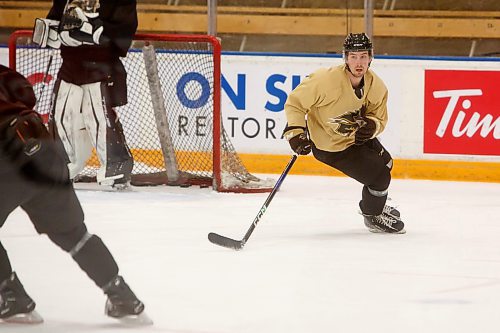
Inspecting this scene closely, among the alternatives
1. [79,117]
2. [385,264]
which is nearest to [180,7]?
[79,117]

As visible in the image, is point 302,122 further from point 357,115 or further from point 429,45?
point 429,45

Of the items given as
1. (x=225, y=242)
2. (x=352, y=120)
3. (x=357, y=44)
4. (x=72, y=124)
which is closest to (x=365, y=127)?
(x=352, y=120)

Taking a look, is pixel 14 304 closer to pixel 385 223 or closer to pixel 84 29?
pixel 385 223

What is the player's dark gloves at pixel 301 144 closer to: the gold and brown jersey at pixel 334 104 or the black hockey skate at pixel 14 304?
the gold and brown jersey at pixel 334 104

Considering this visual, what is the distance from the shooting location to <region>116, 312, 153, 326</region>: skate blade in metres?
3.15

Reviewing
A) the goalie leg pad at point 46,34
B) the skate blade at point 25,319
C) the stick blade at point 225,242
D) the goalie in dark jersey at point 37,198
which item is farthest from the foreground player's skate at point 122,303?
the goalie leg pad at point 46,34

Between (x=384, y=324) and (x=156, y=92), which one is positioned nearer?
(x=384, y=324)

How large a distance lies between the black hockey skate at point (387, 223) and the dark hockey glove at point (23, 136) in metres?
2.26

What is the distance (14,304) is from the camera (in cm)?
314

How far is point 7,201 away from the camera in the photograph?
2.95m

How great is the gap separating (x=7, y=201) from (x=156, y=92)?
3.57 metres

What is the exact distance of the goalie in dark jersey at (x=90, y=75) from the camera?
606cm

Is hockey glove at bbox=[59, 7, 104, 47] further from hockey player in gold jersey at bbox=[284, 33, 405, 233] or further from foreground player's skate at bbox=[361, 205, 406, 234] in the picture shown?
foreground player's skate at bbox=[361, 205, 406, 234]

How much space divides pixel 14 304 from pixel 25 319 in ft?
0.17
